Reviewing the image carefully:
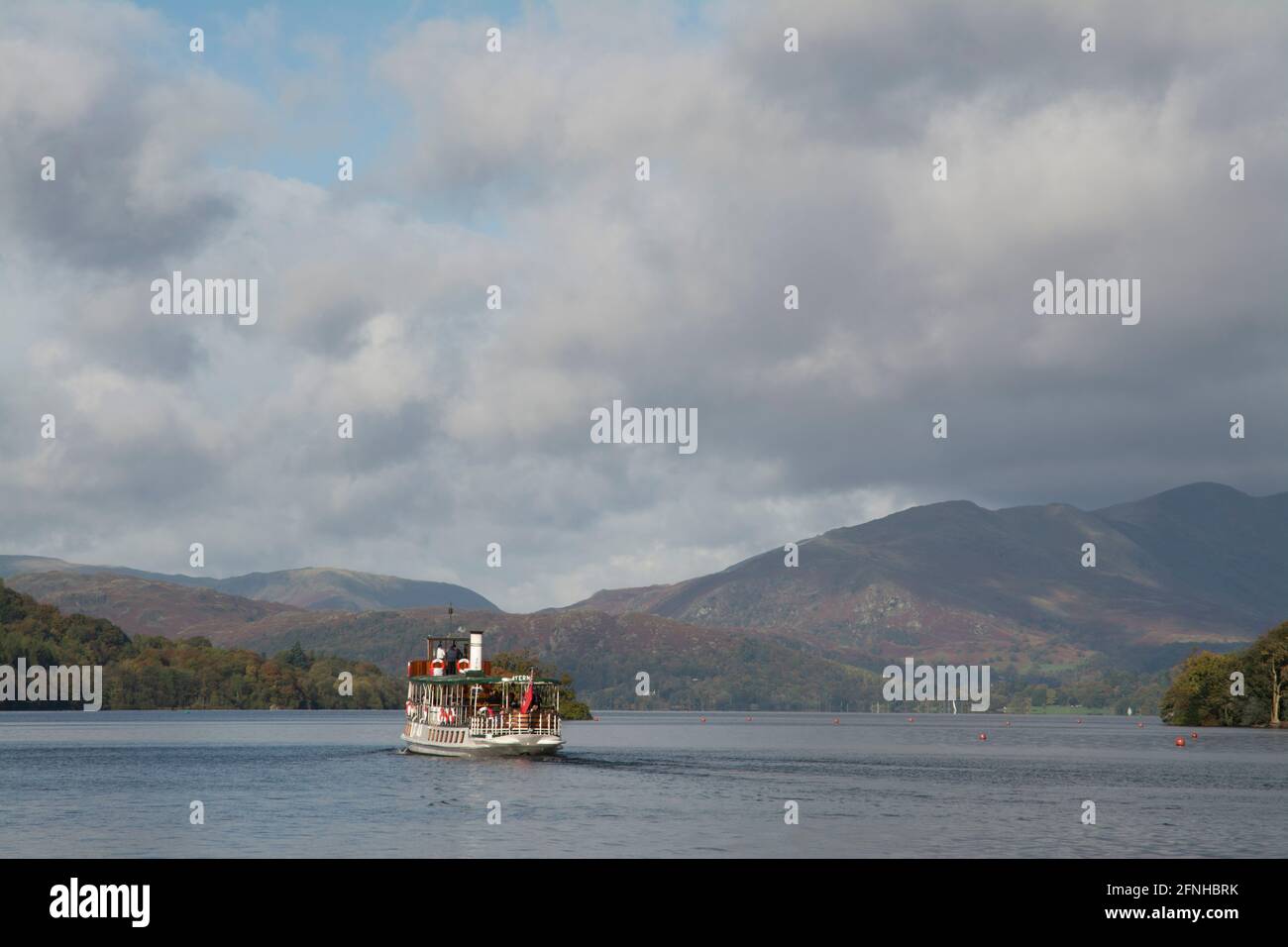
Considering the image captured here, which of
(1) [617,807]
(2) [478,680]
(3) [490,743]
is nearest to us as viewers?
(1) [617,807]

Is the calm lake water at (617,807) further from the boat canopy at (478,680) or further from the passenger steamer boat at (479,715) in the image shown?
the boat canopy at (478,680)

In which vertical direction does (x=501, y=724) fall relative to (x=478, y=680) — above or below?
below

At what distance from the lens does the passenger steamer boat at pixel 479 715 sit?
156875 millimetres

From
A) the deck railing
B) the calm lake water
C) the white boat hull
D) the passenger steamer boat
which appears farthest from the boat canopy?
the calm lake water

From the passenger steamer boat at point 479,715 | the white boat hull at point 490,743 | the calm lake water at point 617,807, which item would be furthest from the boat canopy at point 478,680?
the calm lake water at point 617,807

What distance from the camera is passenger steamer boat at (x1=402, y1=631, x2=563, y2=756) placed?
515 ft

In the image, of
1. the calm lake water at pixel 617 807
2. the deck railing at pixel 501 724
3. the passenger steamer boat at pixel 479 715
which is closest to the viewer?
the calm lake water at pixel 617 807

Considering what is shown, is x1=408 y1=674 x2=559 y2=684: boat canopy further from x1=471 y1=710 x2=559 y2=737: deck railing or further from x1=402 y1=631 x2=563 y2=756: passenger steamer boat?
x1=471 y1=710 x2=559 y2=737: deck railing

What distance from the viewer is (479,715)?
160 meters

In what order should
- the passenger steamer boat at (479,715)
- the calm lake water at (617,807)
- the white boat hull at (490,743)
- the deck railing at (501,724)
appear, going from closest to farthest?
1. the calm lake water at (617,807)
2. the white boat hull at (490,743)
3. the passenger steamer boat at (479,715)
4. the deck railing at (501,724)

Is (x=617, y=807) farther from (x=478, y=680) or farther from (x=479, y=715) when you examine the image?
(x=479, y=715)

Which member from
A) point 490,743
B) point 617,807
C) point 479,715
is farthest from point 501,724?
point 617,807
